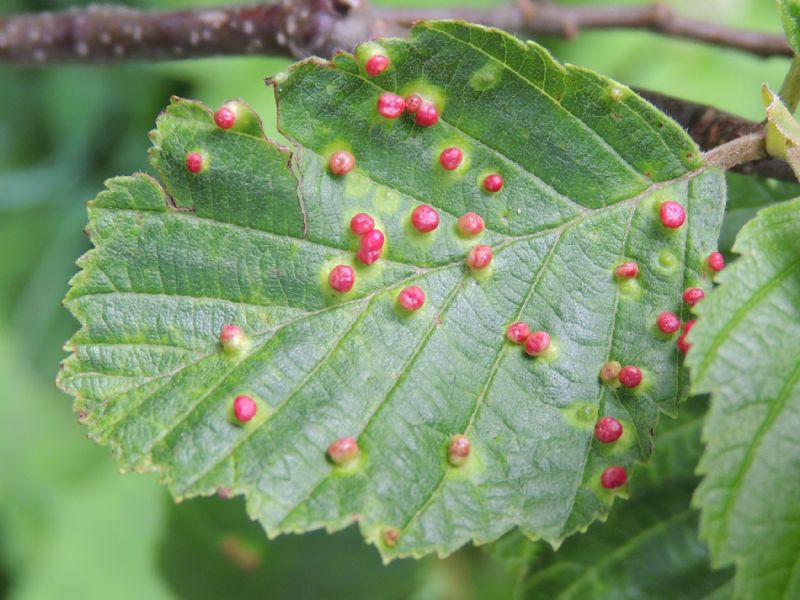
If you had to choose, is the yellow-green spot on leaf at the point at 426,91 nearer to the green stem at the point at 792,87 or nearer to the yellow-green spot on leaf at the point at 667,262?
the yellow-green spot on leaf at the point at 667,262

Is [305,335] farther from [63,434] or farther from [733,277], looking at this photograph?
[63,434]

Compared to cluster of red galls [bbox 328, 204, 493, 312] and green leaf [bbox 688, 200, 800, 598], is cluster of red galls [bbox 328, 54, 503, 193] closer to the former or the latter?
cluster of red galls [bbox 328, 204, 493, 312]

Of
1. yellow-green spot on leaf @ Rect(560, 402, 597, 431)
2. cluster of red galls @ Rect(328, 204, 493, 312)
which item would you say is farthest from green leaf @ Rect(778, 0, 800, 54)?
yellow-green spot on leaf @ Rect(560, 402, 597, 431)

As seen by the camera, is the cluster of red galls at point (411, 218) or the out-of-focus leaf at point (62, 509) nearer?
the cluster of red galls at point (411, 218)

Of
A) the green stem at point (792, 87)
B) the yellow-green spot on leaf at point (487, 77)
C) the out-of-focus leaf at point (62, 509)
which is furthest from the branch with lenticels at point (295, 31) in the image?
the out-of-focus leaf at point (62, 509)

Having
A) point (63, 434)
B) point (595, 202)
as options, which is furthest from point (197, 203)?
point (63, 434)

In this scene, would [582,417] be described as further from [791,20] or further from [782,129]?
[791,20]
